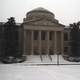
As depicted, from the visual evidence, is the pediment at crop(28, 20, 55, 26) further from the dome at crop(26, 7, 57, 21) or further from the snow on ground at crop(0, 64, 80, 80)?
the snow on ground at crop(0, 64, 80, 80)

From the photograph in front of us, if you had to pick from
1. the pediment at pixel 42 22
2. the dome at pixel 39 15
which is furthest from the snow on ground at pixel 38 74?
the dome at pixel 39 15

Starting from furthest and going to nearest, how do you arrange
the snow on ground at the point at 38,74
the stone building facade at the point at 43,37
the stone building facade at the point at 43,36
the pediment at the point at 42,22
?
the pediment at the point at 42,22
the stone building facade at the point at 43,36
the stone building facade at the point at 43,37
the snow on ground at the point at 38,74

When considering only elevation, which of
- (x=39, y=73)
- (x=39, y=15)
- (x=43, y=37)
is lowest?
(x=39, y=73)

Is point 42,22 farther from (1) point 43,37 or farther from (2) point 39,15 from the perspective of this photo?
(2) point 39,15

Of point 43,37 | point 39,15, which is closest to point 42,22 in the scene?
point 43,37

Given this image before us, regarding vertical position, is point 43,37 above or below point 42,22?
below

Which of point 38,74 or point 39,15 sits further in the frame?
point 39,15

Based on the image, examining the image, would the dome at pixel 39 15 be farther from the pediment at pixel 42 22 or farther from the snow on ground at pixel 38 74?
the snow on ground at pixel 38 74

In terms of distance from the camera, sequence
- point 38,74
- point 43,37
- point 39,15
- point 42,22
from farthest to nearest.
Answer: point 39,15, point 43,37, point 42,22, point 38,74

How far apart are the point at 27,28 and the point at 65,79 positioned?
19.8 meters

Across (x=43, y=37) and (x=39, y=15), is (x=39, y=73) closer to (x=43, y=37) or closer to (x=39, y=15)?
(x=43, y=37)

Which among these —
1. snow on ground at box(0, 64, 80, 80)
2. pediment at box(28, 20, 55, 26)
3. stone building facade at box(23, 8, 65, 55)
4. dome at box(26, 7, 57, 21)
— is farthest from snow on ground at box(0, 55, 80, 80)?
dome at box(26, 7, 57, 21)

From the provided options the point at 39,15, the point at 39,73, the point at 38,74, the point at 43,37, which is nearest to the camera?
the point at 38,74

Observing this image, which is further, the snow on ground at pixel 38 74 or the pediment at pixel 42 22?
the pediment at pixel 42 22
